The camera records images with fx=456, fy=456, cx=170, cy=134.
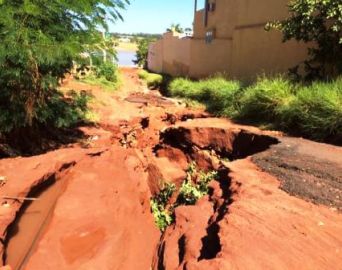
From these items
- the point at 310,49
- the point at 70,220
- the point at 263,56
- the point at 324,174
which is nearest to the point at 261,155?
the point at 324,174

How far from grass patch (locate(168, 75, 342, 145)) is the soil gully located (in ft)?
15.5

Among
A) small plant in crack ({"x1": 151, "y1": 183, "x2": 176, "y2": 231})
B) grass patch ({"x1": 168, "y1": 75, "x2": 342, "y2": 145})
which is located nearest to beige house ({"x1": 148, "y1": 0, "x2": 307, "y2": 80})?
grass patch ({"x1": 168, "y1": 75, "x2": 342, "y2": 145})

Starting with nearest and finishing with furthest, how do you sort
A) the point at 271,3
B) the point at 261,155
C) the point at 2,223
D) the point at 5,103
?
the point at 2,223
the point at 261,155
the point at 5,103
the point at 271,3

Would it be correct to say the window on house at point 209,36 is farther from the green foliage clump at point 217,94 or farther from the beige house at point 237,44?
the green foliage clump at point 217,94

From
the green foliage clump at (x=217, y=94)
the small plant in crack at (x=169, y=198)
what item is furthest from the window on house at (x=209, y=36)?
the small plant in crack at (x=169, y=198)

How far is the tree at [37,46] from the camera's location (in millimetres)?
6453

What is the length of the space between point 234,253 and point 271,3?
10836 millimetres

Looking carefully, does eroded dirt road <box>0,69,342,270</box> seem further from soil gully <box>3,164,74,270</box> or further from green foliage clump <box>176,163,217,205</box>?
green foliage clump <box>176,163,217,205</box>

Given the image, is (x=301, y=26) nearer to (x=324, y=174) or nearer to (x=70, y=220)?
(x=324, y=174)

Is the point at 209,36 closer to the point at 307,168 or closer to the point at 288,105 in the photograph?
the point at 288,105

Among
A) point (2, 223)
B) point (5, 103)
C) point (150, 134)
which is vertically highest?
point (5, 103)

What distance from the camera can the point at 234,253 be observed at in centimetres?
374

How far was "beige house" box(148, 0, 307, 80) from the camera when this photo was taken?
41.8 ft

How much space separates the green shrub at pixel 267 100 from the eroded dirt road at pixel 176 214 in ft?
5.18
